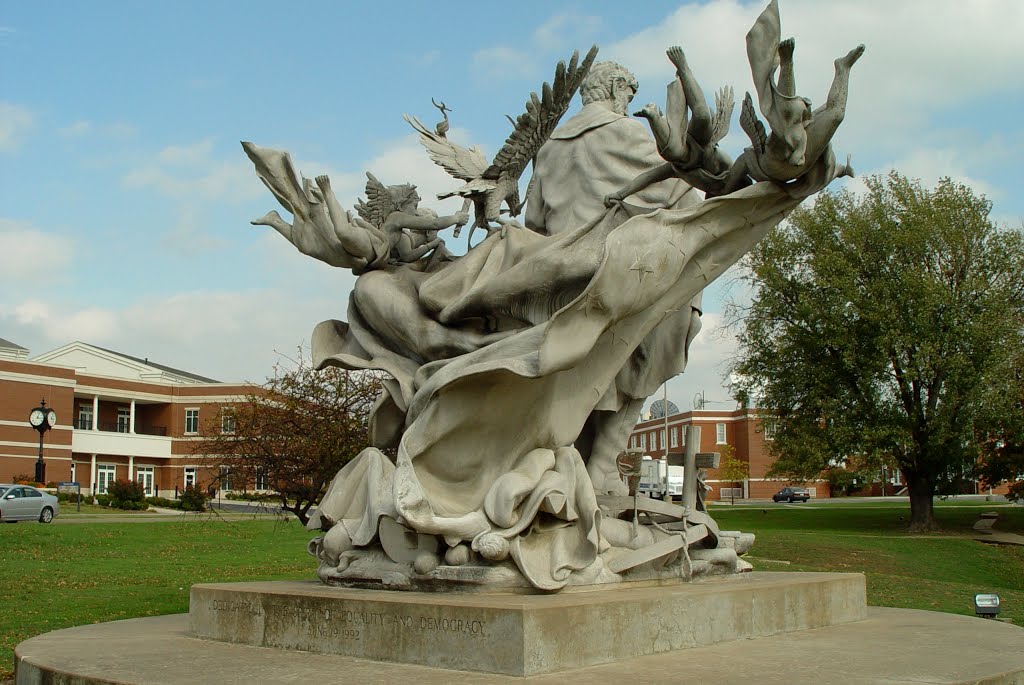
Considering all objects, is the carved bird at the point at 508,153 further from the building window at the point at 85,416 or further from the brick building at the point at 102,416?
the building window at the point at 85,416

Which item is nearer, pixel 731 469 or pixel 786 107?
pixel 786 107

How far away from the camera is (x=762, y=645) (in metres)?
5.88

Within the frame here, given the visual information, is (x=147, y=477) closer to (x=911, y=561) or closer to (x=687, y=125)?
(x=911, y=561)

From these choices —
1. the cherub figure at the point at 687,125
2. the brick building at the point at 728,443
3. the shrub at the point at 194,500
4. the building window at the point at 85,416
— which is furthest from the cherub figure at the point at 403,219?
the building window at the point at 85,416

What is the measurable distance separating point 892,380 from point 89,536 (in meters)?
23.0

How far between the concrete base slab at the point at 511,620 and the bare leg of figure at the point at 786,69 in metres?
3.06

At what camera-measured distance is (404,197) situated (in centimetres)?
829

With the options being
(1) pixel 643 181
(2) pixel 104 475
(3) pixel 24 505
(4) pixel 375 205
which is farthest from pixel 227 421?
(2) pixel 104 475

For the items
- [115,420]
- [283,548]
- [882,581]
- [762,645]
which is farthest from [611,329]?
[115,420]

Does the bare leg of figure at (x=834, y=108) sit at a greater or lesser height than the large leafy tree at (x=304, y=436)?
greater

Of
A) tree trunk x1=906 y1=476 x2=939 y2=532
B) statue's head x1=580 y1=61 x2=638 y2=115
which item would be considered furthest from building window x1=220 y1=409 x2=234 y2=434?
tree trunk x1=906 y1=476 x2=939 y2=532

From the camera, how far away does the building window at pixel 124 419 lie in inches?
2667

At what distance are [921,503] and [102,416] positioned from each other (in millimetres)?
53850

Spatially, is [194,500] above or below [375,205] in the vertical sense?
below
